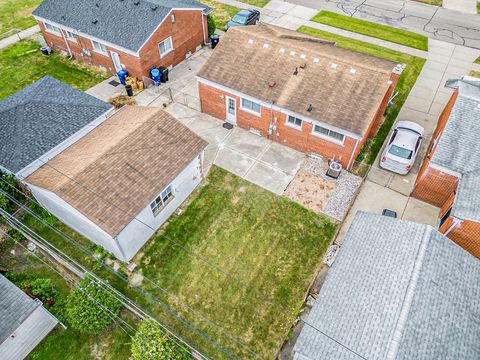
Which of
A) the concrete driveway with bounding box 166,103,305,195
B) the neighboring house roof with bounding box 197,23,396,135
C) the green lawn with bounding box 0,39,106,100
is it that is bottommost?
the concrete driveway with bounding box 166,103,305,195

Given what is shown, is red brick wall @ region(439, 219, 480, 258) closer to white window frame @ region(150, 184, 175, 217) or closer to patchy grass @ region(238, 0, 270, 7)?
white window frame @ region(150, 184, 175, 217)

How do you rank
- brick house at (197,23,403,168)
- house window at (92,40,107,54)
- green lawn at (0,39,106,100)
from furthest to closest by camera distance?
green lawn at (0,39,106,100) → house window at (92,40,107,54) → brick house at (197,23,403,168)

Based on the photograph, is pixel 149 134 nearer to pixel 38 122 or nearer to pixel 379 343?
pixel 38 122

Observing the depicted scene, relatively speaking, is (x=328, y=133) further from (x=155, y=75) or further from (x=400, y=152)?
(x=155, y=75)

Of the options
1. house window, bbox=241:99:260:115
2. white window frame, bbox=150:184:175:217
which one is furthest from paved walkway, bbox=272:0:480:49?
white window frame, bbox=150:184:175:217

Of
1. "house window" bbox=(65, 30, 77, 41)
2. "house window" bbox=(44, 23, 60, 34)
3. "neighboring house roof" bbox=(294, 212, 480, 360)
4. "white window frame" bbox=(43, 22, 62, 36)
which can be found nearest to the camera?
"neighboring house roof" bbox=(294, 212, 480, 360)

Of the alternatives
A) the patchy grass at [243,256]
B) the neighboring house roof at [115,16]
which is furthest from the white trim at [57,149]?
the neighboring house roof at [115,16]

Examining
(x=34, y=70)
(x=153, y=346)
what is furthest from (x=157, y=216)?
(x=34, y=70)

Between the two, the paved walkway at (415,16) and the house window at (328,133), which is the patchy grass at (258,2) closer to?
the paved walkway at (415,16)

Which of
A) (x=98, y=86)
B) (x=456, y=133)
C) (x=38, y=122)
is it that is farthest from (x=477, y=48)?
(x=38, y=122)
